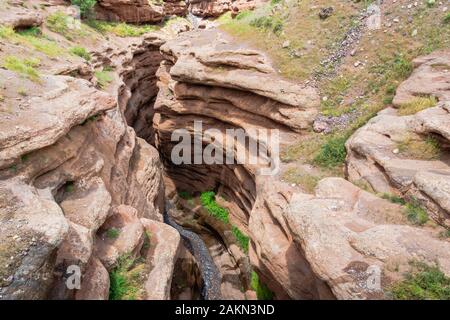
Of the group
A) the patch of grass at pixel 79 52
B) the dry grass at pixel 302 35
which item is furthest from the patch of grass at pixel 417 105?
the patch of grass at pixel 79 52

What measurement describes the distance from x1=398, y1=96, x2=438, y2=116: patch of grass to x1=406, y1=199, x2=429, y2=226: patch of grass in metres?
3.71

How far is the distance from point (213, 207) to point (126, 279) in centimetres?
1135

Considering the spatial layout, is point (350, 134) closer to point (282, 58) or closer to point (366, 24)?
point (282, 58)

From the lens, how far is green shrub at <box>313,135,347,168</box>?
1120cm

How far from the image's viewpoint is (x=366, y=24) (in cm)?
1459

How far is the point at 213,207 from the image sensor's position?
1888cm

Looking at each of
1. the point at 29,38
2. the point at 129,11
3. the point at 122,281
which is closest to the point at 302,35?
the point at 29,38

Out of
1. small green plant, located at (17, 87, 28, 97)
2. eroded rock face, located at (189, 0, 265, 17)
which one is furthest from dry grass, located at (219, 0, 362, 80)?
eroded rock face, located at (189, 0, 265, 17)

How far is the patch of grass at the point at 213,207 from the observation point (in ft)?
59.3

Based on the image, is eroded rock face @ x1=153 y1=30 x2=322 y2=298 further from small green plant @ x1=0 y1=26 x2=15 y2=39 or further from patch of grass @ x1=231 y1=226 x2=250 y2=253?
small green plant @ x1=0 y1=26 x2=15 y2=39

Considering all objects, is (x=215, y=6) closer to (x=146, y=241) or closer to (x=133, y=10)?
(x=133, y=10)

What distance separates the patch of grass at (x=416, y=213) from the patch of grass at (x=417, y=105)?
146 inches

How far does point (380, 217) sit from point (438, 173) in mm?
1922

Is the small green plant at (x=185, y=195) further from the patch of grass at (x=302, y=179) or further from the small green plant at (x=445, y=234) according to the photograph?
the small green plant at (x=445, y=234)
